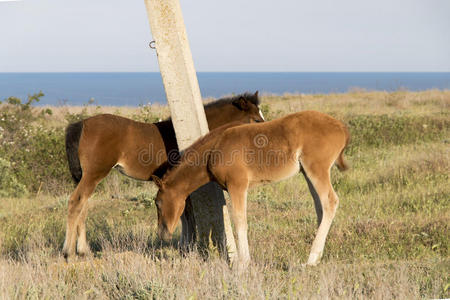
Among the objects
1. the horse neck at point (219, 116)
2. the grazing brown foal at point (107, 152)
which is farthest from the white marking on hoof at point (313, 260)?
the horse neck at point (219, 116)

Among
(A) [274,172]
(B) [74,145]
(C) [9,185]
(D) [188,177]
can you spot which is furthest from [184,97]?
(C) [9,185]

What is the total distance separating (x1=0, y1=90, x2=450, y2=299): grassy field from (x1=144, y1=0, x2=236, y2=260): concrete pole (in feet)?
1.62

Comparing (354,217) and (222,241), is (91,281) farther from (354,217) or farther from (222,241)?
(354,217)

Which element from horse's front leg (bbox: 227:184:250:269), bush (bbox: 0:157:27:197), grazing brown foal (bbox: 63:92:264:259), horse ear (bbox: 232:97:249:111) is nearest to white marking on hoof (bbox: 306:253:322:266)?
horse's front leg (bbox: 227:184:250:269)

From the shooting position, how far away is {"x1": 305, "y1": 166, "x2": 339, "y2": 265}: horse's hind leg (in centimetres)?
591

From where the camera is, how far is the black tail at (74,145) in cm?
719

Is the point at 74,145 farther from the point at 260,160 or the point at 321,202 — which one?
the point at 321,202

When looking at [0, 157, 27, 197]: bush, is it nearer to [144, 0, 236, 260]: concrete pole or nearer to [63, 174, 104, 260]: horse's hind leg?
[63, 174, 104, 260]: horse's hind leg

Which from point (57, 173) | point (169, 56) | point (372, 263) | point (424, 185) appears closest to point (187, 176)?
point (169, 56)

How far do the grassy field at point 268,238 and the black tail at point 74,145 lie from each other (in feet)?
3.27

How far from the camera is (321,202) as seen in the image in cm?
602

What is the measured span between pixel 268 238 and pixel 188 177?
6.63ft

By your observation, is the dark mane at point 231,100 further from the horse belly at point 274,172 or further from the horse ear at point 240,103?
the horse belly at point 274,172

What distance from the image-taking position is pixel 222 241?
6430 mm
